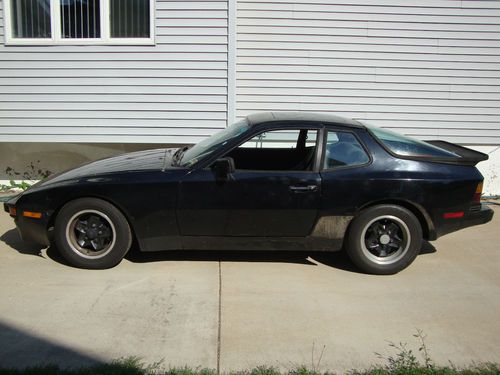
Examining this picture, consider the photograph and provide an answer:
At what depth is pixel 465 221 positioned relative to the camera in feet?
15.6

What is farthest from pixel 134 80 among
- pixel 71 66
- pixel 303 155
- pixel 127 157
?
pixel 303 155

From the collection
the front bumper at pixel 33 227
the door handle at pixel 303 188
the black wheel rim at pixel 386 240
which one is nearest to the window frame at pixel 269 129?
the door handle at pixel 303 188

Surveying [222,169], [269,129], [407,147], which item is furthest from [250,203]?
[407,147]

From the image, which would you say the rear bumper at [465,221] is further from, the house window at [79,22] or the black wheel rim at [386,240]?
the house window at [79,22]

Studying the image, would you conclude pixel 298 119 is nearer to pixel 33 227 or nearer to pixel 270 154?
pixel 270 154

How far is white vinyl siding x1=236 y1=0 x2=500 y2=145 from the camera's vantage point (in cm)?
773

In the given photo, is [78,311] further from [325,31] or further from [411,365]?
[325,31]

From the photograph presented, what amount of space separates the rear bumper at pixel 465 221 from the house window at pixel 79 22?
194 inches

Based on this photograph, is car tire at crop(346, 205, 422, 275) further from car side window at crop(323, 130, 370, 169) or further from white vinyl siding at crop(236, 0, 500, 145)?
white vinyl siding at crop(236, 0, 500, 145)

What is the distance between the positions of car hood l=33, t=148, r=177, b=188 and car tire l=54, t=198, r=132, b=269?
30 cm

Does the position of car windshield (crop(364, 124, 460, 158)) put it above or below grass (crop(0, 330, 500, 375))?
above

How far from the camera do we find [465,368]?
318 centimetres

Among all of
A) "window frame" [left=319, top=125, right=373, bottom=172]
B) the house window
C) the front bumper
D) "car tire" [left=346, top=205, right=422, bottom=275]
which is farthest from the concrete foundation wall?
"car tire" [left=346, top=205, right=422, bottom=275]

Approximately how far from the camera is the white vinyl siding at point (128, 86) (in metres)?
7.41
